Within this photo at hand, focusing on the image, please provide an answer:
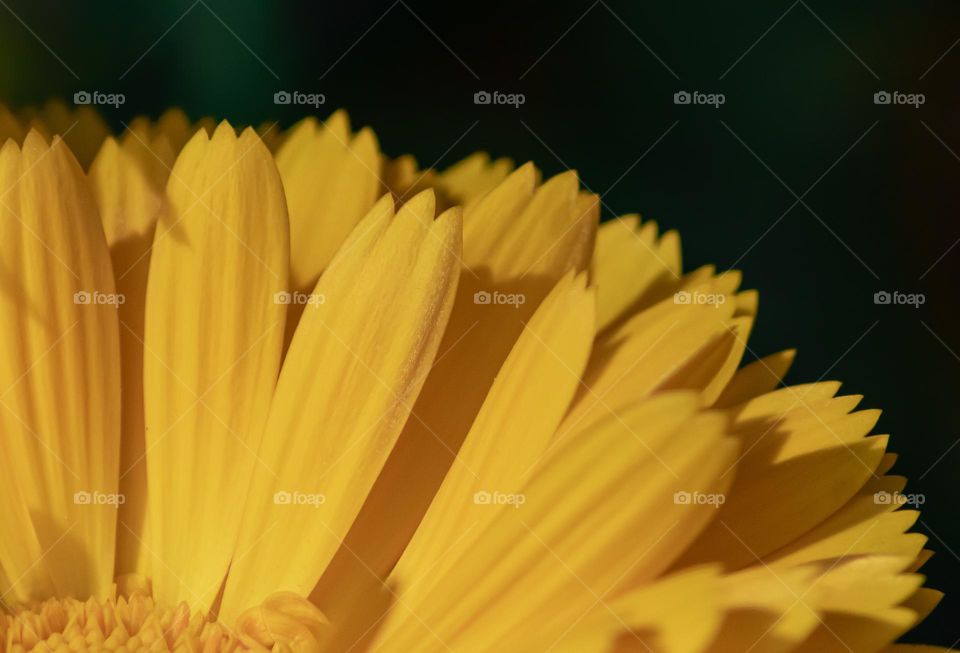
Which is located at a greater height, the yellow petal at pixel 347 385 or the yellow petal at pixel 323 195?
the yellow petal at pixel 323 195

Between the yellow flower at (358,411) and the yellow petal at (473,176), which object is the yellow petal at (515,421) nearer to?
the yellow flower at (358,411)

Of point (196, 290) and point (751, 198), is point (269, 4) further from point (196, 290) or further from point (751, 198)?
point (751, 198)

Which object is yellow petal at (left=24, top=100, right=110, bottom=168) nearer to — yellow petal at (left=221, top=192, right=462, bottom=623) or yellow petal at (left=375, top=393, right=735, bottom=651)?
yellow petal at (left=221, top=192, right=462, bottom=623)

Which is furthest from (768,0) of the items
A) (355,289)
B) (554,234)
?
(355,289)

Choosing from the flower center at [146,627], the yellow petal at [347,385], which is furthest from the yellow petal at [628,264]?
the flower center at [146,627]

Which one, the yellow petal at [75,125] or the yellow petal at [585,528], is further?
the yellow petal at [75,125]

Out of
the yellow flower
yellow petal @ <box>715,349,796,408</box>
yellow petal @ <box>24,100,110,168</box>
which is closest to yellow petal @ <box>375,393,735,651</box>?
Result: the yellow flower
